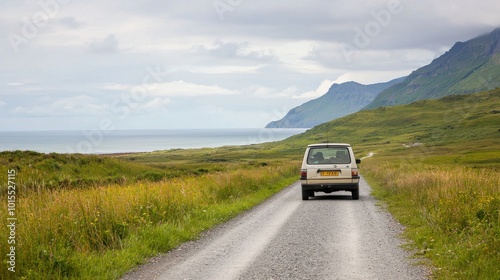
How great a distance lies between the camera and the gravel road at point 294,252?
807 centimetres

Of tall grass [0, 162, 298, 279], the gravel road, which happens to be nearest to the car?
the gravel road

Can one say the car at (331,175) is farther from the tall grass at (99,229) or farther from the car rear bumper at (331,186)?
the tall grass at (99,229)

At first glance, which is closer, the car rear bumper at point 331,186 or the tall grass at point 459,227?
the tall grass at point 459,227

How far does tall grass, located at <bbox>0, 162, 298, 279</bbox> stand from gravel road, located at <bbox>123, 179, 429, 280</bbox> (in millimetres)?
493

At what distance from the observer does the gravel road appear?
8070mm

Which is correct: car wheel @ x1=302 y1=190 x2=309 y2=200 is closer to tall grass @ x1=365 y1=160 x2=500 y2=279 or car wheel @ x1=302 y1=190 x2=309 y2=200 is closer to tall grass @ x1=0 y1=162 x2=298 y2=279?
tall grass @ x1=365 y1=160 x2=500 y2=279

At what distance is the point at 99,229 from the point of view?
10.2 m

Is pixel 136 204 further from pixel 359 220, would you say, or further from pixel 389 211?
pixel 389 211

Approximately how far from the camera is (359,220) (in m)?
14.6

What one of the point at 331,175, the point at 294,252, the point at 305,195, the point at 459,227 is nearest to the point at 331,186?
the point at 331,175

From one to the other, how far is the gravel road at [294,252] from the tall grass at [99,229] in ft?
1.62

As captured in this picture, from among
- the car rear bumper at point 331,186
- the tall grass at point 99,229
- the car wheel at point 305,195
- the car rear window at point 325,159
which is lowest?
the car wheel at point 305,195

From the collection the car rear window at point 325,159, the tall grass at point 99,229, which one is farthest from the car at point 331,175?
the tall grass at point 99,229

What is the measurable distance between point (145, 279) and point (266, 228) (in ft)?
19.2
